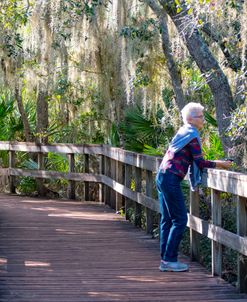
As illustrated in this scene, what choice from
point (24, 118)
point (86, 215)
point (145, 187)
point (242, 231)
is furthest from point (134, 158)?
point (24, 118)

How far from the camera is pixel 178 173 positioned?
780 cm

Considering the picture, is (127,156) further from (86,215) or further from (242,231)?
(242,231)

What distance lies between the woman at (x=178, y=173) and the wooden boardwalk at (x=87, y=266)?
0.83 ft

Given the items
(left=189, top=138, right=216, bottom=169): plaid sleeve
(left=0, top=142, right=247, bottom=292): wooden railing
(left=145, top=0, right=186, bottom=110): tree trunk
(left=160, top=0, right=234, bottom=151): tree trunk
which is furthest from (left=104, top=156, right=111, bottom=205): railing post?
(left=189, top=138, right=216, bottom=169): plaid sleeve

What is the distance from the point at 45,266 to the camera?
8086 millimetres

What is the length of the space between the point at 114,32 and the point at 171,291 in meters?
8.39

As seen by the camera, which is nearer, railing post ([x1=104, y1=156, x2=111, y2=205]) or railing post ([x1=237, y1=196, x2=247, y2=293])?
railing post ([x1=237, y1=196, x2=247, y2=293])

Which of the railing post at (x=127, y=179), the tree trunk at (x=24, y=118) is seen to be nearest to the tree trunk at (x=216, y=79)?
the railing post at (x=127, y=179)

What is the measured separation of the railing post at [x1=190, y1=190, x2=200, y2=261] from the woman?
A: 376mm

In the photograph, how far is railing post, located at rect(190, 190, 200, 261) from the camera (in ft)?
27.2

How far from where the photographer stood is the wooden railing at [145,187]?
272 inches

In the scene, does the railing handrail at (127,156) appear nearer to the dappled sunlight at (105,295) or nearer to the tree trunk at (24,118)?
the tree trunk at (24,118)

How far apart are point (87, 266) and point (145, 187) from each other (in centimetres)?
300

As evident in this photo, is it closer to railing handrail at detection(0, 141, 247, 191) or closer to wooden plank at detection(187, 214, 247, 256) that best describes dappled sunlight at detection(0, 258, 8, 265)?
wooden plank at detection(187, 214, 247, 256)
